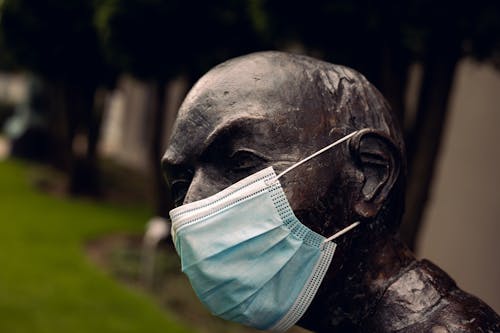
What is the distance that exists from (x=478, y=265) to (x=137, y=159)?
13.3 m

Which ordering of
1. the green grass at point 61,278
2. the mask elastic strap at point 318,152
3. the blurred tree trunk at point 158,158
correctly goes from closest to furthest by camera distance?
1. the mask elastic strap at point 318,152
2. the green grass at point 61,278
3. the blurred tree trunk at point 158,158

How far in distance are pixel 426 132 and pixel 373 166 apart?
2.68m

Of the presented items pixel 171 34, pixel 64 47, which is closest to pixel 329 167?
pixel 171 34

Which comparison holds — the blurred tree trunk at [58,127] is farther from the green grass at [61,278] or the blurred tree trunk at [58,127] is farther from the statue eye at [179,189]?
the statue eye at [179,189]

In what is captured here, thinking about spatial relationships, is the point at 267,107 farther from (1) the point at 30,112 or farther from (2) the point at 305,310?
(1) the point at 30,112

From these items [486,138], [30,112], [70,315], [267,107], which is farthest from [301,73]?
[30,112]

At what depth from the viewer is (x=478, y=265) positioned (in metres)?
6.36

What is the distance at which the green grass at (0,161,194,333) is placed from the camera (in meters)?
6.55

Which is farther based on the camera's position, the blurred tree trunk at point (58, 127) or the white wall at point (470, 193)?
the blurred tree trunk at point (58, 127)

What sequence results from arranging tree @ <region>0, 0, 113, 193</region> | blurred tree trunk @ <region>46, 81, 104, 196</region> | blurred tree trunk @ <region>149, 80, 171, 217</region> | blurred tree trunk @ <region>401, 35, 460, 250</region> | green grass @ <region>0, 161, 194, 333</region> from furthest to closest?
1. blurred tree trunk @ <region>46, 81, 104, 196</region>
2. tree @ <region>0, 0, 113, 193</region>
3. blurred tree trunk @ <region>149, 80, 171, 217</region>
4. green grass @ <region>0, 161, 194, 333</region>
5. blurred tree trunk @ <region>401, 35, 460, 250</region>

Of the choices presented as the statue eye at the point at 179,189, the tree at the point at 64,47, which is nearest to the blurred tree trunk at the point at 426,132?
the statue eye at the point at 179,189

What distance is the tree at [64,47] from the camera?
9500mm

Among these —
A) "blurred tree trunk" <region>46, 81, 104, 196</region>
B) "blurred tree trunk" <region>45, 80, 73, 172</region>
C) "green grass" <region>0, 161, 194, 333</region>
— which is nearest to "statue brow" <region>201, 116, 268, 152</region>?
"green grass" <region>0, 161, 194, 333</region>

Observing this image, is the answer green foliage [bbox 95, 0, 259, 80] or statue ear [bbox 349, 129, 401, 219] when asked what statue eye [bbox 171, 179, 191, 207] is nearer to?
statue ear [bbox 349, 129, 401, 219]
